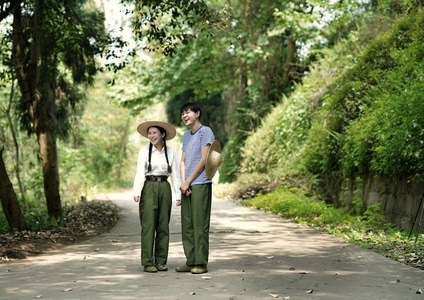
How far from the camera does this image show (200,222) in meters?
9.11

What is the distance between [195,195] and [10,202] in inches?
250

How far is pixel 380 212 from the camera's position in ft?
48.1

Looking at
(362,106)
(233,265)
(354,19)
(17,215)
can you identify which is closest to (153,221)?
(233,265)

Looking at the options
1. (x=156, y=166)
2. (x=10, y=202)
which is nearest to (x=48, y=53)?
(x=10, y=202)

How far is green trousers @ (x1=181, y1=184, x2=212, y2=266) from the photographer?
908cm

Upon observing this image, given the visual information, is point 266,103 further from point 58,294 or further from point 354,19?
point 58,294

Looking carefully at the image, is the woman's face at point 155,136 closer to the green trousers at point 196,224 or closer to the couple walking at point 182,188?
the couple walking at point 182,188

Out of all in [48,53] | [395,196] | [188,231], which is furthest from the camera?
[48,53]

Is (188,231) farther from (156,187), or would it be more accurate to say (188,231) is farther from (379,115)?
(379,115)

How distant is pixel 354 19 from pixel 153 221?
20.7m

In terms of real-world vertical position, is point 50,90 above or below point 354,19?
below

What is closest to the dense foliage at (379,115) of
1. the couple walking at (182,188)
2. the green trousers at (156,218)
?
the couple walking at (182,188)

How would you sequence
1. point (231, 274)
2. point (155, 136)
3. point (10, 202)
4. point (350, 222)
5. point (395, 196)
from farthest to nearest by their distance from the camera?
point (350, 222) → point (10, 202) → point (395, 196) → point (155, 136) → point (231, 274)

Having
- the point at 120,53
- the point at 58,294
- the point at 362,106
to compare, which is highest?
the point at 120,53
